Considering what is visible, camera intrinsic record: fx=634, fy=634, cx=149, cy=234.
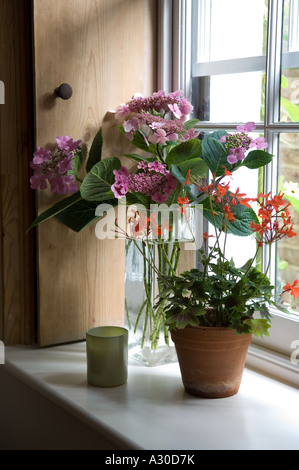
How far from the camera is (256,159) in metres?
1.41

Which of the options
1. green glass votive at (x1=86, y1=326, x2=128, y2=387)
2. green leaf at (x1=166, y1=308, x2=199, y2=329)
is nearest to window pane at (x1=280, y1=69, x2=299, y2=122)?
green leaf at (x1=166, y1=308, x2=199, y2=329)

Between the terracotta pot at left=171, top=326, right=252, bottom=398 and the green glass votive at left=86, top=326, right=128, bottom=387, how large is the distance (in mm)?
149

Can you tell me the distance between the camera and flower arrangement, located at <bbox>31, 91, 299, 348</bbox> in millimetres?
1290

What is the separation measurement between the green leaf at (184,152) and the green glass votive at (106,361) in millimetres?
419

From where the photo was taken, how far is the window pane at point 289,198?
1.43m

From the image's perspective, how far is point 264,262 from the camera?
150 cm

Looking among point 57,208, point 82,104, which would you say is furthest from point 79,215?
point 82,104

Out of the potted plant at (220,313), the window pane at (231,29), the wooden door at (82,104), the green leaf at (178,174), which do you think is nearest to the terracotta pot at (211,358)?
the potted plant at (220,313)

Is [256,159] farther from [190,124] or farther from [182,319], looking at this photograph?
[182,319]

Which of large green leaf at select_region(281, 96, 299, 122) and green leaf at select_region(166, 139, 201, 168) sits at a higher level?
large green leaf at select_region(281, 96, 299, 122)

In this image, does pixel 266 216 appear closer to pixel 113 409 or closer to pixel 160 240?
pixel 160 240

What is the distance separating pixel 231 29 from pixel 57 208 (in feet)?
2.05

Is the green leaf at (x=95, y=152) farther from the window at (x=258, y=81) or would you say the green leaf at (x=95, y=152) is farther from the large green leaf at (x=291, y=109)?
the large green leaf at (x=291, y=109)

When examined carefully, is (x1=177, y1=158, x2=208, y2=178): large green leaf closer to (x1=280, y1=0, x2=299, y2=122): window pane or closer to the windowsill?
(x1=280, y1=0, x2=299, y2=122): window pane
